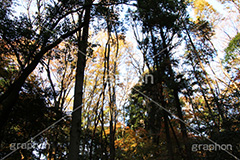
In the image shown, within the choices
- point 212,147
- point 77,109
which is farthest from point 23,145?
point 212,147

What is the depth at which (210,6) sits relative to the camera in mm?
10602

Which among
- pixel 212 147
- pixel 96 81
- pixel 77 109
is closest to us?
pixel 77 109

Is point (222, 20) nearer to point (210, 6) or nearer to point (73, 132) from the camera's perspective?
point (210, 6)

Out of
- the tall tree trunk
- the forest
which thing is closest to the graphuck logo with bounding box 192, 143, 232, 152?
the forest

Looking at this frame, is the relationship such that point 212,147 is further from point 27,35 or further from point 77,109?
point 27,35

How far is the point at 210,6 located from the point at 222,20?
1269mm

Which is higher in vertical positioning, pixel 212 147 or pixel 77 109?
pixel 77 109

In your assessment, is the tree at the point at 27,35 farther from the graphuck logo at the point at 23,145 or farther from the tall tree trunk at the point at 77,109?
the graphuck logo at the point at 23,145

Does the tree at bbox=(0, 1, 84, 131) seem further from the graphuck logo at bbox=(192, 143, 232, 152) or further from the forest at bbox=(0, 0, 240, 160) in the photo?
the graphuck logo at bbox=(192, 143, 232, 152)

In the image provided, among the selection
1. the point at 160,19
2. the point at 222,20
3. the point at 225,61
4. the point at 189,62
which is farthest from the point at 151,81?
the point at 222,20

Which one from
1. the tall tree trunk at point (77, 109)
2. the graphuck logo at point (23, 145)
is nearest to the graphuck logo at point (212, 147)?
the tall tree trunk at point (77, 109)

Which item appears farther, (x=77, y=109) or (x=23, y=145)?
(x=23, y=145)

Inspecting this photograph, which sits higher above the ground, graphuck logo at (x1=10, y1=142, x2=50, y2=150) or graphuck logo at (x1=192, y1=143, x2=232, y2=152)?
graphuck logo at (x1=10, y1=142, x2=50, y2=150)

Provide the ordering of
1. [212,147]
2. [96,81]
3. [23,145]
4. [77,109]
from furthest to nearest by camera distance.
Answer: [96,81], [23,145], [212,147], [77,109]
